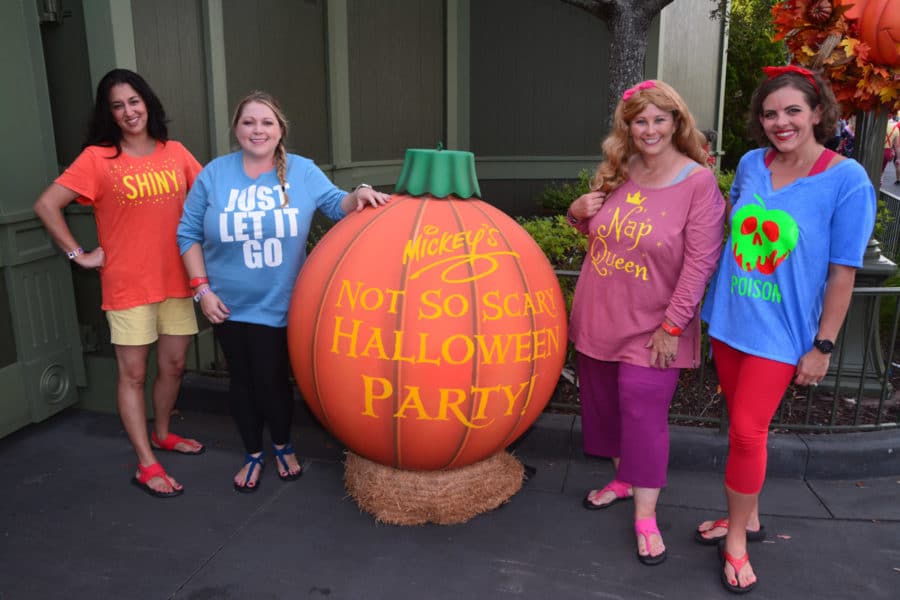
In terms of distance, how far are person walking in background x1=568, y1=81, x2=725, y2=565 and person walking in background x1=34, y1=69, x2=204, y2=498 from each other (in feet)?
7.03

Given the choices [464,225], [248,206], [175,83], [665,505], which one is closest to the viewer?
[464,225]

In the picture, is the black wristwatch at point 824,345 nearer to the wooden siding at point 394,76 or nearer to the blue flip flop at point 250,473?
the blue flip flop at point 250,473

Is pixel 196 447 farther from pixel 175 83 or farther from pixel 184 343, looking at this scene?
pixel 175 83

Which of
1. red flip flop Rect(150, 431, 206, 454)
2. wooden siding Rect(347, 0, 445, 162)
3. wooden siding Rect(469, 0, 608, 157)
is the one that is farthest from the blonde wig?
wooden siding Rect(469, 0, 608, 157)

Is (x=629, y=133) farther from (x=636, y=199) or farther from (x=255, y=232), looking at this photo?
(x=255, y=232)

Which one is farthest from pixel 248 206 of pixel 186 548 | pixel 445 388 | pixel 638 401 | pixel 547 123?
pixel 547 123

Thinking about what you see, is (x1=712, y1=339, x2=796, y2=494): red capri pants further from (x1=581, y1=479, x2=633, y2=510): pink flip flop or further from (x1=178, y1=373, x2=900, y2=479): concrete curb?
(x1=178, y1=373, x2=900, y2=479): concrete curb

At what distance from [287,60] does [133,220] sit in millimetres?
4220

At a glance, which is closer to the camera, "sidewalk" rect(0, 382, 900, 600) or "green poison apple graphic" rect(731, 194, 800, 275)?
"green poison apple graphic" rect(731, 194, 800, 275)

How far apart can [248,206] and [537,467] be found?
7.29ft

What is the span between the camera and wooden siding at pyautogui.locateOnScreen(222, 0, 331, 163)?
20.9 feet

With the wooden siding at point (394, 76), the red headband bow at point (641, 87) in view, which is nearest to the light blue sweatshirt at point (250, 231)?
the red headband bow at point (641, 87)

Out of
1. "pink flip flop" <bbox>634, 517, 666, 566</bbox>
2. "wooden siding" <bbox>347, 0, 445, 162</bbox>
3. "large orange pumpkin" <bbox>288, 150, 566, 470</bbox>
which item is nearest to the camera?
"large orange pumpkin" <bbox>288, 150, 566, 470</bbox>

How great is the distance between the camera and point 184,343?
13.8 feet
